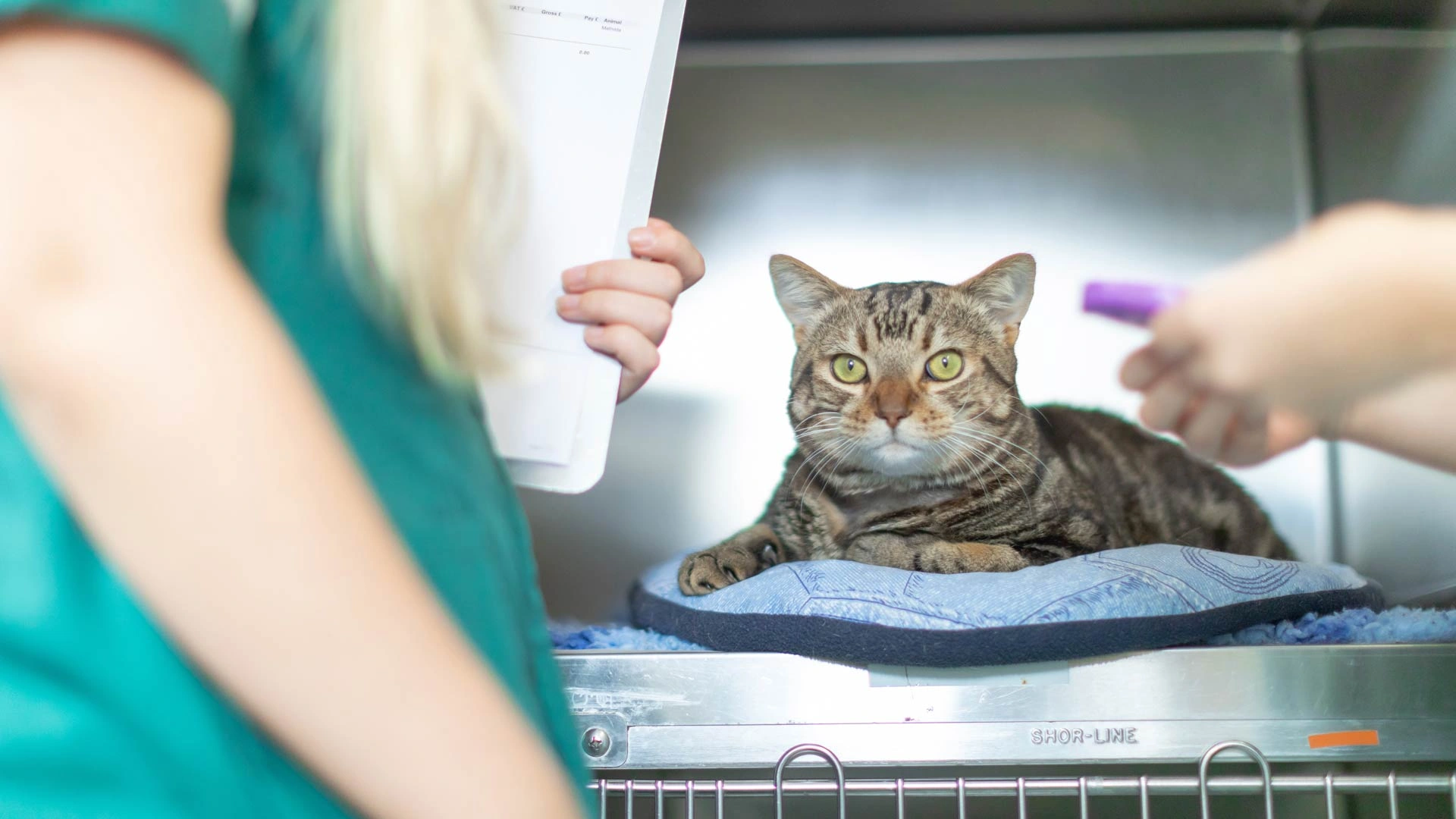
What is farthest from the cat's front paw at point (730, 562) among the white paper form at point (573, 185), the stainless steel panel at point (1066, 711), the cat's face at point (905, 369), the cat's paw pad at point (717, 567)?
the white paper form at point (573, 185)

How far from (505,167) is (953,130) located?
4.03 feet

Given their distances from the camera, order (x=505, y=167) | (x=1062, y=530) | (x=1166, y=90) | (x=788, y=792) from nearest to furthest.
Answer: (x=505, y=167) → (x=788, y=792) → (x=1062, y=530) → (x=1166, y=90)

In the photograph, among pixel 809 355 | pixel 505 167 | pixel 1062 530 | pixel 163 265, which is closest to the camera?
pixel 163 265

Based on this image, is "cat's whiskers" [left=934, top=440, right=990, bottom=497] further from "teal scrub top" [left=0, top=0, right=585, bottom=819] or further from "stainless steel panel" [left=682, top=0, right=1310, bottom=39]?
"teal scrub top" [left=0, top=0, right=585, bottom=819]

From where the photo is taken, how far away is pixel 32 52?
26 centimetres

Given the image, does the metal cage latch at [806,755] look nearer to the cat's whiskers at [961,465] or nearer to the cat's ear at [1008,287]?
the cat's whiskers at [961,465]

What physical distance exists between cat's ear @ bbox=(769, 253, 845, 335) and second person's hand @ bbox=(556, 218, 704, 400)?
498 millimetres

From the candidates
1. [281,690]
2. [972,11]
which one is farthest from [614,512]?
[281,690]

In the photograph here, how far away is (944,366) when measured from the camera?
49.2 inches

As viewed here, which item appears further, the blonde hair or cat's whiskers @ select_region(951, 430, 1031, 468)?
cat's whiskers @ select_region(951, 430, 1031, 468)

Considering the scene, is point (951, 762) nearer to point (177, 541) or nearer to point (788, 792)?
point (788, 792)

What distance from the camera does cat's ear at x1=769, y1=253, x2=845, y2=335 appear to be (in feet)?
4.29

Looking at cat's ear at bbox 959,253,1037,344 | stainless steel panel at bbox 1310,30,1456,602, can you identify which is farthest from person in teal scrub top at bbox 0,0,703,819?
stainless steel panel at bbox 1310,30,1456,602

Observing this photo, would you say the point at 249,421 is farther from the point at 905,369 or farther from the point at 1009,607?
the point at 905,369
